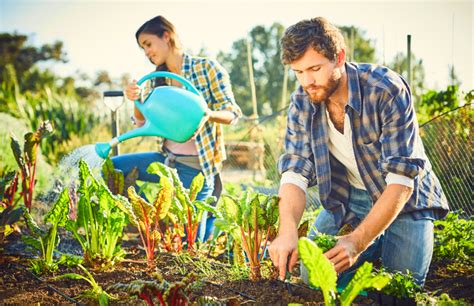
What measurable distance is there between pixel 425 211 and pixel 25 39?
21009 millimetres

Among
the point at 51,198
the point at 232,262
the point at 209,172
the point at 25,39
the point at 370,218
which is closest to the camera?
the point at 370,218

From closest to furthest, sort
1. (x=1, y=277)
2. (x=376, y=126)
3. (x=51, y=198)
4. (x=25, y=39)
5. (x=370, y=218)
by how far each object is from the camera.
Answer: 1. (x=370, y=218)
2. (x=376, y=126)
3. (x=1, y=277)
4. (x=51, y=198)
5. (x=25, y=39)

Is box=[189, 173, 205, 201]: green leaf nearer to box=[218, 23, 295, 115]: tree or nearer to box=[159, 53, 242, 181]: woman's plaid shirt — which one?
box=[159, 53, 242, 181]: woman's plaid shirt

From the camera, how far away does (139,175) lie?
10.7 ft

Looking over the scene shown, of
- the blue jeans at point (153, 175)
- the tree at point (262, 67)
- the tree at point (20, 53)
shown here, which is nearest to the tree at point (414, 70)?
the blue jeans at point (153, 175)

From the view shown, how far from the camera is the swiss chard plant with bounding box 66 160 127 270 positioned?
2.37 m

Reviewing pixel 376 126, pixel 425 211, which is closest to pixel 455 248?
pixel 425 211

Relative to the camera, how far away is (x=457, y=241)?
2.36m

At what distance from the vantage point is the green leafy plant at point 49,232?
2.30 meters

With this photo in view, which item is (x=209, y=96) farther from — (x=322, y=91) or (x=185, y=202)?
(x=322, y=91)

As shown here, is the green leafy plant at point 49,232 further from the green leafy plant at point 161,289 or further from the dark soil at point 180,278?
the green leafy plant at point 161,289

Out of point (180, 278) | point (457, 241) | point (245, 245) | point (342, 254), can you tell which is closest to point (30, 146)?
point (180, 278)

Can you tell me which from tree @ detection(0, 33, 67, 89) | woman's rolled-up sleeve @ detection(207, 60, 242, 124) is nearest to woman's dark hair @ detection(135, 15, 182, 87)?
woman's rolled-up sleeve @ detection(207, 60, 242, 124)

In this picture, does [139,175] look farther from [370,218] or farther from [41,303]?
[370,218]
